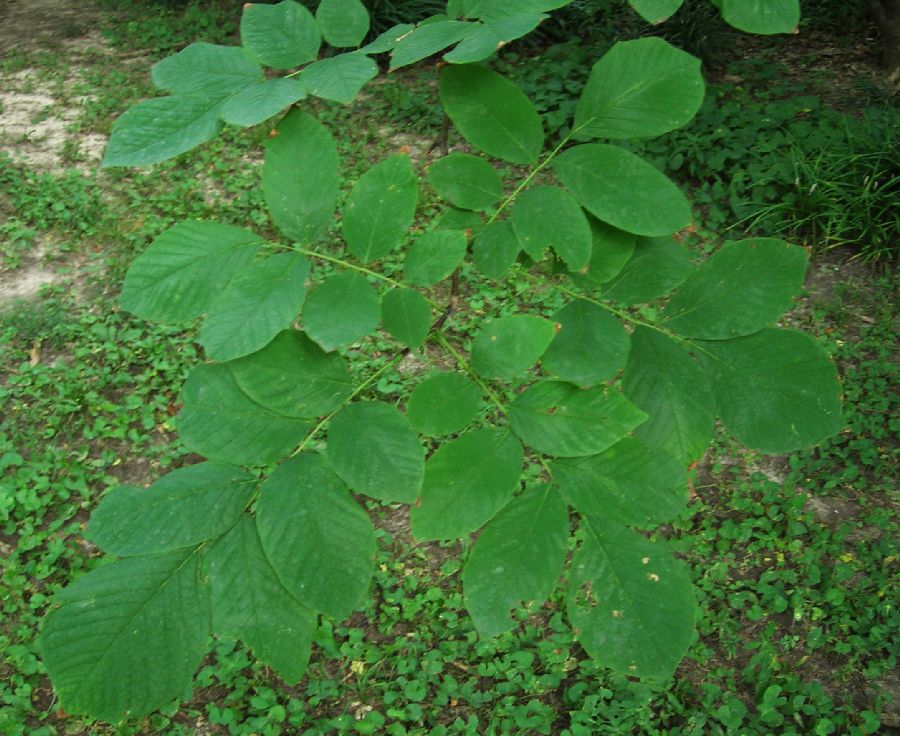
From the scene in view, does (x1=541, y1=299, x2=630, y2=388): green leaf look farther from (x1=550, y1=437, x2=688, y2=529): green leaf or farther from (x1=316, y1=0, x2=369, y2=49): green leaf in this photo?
(x1=316, y1=0, x2=369, y2=49): green leaf

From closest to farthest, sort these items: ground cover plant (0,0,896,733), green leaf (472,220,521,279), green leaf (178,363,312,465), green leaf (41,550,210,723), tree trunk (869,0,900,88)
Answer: green leaf (41,550,210,723), green leaf (178,363,312,465), green leaf (472,220,521,279), ground cover plant (0,0,896,733), tree trunk (869,0,900,88)

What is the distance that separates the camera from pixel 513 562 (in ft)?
2.67

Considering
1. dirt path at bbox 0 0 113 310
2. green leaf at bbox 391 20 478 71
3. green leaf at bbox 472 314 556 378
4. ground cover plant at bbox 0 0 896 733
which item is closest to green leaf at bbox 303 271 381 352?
green leaf at bbox 472 314 556 378

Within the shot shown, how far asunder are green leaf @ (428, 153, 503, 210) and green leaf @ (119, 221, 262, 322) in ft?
0.78

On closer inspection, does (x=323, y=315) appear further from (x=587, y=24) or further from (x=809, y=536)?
(x=587, y=24)

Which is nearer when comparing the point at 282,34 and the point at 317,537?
the point at 317,537

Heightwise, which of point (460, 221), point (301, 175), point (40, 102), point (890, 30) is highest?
point (301, 175)

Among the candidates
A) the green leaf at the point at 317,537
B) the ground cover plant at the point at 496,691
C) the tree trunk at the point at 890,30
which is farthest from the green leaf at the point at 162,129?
the tree trunk at the point at 890,30

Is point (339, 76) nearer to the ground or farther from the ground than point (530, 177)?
farther from the ground

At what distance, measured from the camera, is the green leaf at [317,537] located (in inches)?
30.4

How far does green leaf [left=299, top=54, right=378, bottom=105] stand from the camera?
0.87m

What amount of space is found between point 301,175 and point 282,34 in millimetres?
172

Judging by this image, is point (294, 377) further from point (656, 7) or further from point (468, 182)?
point (656, 7)

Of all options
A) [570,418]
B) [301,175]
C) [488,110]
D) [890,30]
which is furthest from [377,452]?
[890,30]
